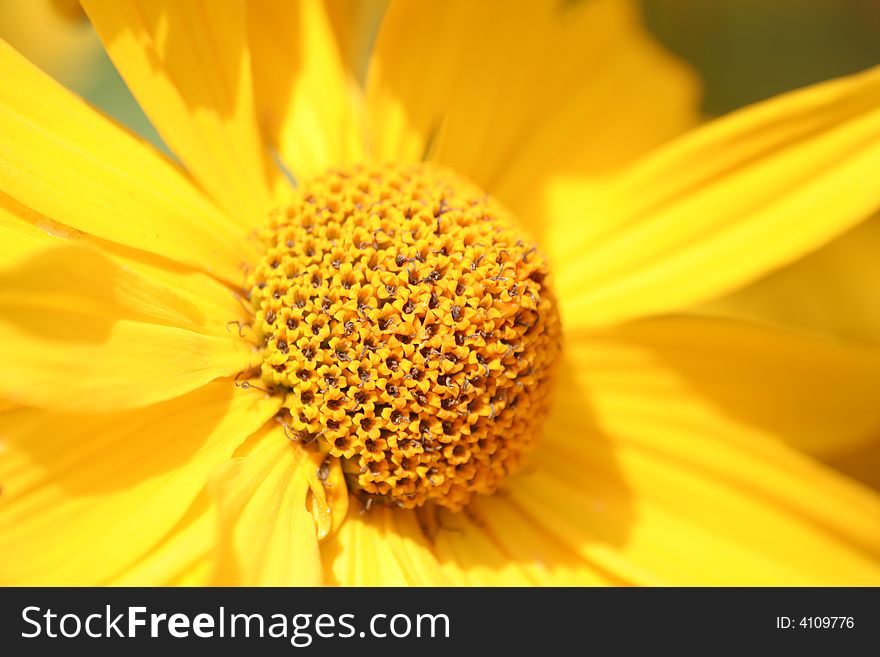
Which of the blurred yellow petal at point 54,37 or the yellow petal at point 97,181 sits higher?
the blurred yellow petal at point 54,37

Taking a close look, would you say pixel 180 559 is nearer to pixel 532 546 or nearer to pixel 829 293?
pixel 532 546

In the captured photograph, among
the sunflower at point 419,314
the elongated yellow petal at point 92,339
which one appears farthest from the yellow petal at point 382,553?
the elongated yellow petal at point 92,339

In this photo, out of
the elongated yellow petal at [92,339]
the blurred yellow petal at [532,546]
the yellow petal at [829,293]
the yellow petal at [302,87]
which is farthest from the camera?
the yellow petal at [829,293]

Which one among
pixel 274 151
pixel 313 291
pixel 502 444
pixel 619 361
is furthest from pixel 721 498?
pixel 274 151

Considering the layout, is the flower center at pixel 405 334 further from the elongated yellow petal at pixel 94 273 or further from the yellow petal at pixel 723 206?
the yellow petal at pixel 723 206

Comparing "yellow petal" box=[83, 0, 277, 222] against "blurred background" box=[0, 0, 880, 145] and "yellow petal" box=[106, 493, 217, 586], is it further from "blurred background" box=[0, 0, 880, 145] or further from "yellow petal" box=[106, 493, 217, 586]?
"blurred background" box=[0, 0, 880, 145]

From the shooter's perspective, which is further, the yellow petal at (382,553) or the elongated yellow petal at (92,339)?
the yellow petal at (382,553)

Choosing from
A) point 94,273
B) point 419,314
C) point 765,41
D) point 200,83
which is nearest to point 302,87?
point 200,83

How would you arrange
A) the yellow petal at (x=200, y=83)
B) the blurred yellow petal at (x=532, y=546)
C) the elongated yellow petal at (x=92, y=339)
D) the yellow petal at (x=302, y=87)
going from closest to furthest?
the elongated yellow petal at (x=92, y=339)
the yellow petal at (x=200, y=83)
the blurred yellow petal at (x=532, y=546)
the yellow petal at (x=302, y=87)
